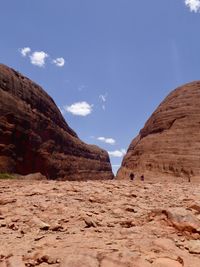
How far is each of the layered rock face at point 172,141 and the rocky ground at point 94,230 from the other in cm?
2604

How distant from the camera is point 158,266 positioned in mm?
5488

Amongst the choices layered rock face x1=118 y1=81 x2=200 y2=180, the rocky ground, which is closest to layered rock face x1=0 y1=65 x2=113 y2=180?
layered rock face x1=118 y1=81 x2=200 y2=180

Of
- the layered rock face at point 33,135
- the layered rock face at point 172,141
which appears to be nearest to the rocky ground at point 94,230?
the layered rock face at point 33,135

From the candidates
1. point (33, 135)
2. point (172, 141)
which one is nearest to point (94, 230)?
point (33, 135)

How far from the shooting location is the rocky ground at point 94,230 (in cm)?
567

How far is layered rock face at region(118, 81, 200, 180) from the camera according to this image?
36250 millimetres

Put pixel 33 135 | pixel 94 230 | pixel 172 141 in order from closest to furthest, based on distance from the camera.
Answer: pixel 94 230, pixel 33 135, pixel 172 141

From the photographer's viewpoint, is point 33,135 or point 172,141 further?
point 172,141

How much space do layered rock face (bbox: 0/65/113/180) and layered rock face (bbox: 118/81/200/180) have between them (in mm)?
6380

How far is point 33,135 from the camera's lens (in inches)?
1334

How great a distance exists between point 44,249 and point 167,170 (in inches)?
1229

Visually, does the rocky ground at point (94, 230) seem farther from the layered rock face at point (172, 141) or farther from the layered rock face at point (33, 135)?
the layered rock face at point (172, 141)

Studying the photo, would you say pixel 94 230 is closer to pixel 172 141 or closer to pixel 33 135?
pixel 33 135

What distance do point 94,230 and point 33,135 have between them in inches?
1077
